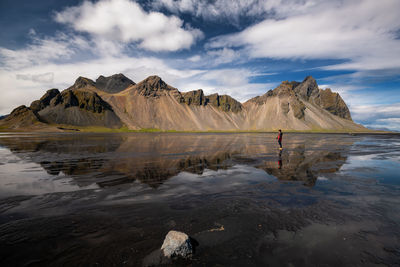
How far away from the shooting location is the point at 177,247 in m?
5.05

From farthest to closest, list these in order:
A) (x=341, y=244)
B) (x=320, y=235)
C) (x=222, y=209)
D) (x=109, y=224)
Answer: (x=222, y=209) → (x=109, y=224) → (x=320, y=235) → (x=341, y=244)

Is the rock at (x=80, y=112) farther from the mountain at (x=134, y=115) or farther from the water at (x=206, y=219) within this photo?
the water at (x=206, y=219)

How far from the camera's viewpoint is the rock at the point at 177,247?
16.6 feet

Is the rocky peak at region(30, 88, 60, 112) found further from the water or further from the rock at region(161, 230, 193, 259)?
the rock at region(161, 230, 193, 259)

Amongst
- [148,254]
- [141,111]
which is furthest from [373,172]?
[141,111]

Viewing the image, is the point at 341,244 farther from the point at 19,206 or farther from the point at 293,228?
the point at 19,206

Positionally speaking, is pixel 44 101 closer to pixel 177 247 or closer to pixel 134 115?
pixel 134 115


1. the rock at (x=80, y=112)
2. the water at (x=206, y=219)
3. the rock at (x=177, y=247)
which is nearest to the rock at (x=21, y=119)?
the rock at (x=80, y=112)

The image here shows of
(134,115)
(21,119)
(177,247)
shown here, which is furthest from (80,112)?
(177,247)

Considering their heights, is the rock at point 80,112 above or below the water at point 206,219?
above

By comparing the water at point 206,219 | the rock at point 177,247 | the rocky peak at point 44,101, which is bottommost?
the water at point 206,219

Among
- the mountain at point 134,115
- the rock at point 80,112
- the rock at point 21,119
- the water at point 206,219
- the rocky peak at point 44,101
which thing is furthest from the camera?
the rocky peak at point 44,101

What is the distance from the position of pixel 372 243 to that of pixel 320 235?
52.7 inches

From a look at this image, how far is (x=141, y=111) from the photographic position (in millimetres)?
179250
